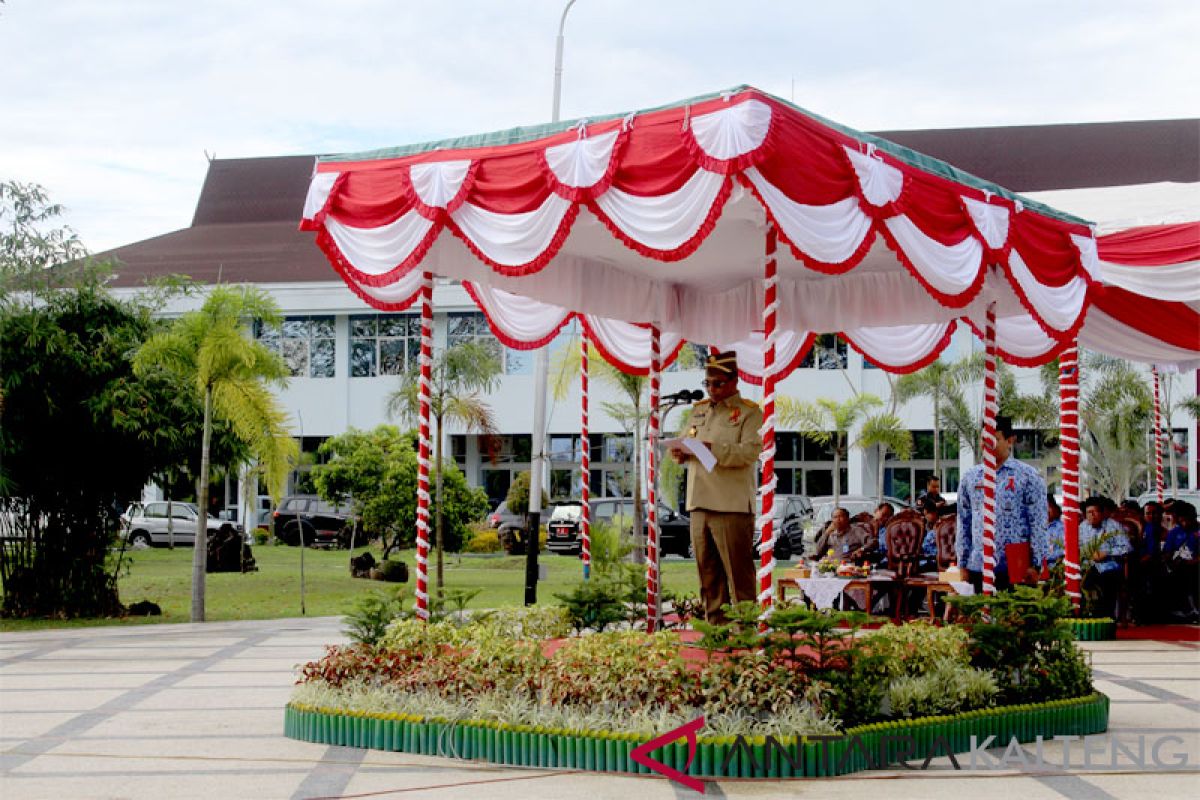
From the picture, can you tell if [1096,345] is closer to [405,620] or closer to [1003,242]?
[1003,242]

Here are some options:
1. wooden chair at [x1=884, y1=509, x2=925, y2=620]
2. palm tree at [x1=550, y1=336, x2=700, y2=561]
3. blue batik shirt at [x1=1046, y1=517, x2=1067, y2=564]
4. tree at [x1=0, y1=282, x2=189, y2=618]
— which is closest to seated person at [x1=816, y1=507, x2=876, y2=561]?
wooden chair at [x1=884, y1=509, x2=925, y2=620]

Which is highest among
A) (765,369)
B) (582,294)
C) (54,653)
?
(582,294)

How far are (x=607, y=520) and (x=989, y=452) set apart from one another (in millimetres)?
20313

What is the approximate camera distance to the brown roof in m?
39.8

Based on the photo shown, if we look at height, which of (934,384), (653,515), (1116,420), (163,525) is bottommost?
(163,525)

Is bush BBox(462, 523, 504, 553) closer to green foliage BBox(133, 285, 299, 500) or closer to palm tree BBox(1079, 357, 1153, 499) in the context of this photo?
palm tree BBox(1079, 357, 1153, 499)

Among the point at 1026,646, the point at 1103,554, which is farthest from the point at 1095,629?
the point at 1026,646

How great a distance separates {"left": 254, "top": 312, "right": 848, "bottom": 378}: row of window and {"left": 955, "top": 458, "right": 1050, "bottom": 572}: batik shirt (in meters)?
→ 29.1

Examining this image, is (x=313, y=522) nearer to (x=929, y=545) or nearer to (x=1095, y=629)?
(x=929, y=545)

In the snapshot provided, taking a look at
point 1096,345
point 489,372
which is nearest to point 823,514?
point 489,372

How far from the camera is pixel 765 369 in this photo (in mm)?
8078

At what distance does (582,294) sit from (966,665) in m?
4.15

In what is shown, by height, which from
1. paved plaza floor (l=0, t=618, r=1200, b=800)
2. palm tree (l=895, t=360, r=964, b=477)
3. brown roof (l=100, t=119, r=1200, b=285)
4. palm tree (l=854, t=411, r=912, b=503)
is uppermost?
brown roof (l=100, t=119, r=1200, b=285)

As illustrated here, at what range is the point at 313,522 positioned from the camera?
37.2 metres
